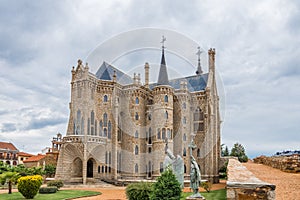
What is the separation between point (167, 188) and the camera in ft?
45.3

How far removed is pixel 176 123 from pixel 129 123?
6.87 m

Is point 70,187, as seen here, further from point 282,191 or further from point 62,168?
point 282,191

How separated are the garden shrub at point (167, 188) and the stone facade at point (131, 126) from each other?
21.3 m

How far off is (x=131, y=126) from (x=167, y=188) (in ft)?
85.8

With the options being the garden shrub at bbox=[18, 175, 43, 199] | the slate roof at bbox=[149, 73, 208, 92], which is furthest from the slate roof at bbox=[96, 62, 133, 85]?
the garden shrub at bbox=[18, 175, 43, 199]

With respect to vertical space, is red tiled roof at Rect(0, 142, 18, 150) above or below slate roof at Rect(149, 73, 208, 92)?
below

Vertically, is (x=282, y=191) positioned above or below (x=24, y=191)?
above

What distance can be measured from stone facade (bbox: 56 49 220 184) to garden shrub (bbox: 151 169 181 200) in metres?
21.3

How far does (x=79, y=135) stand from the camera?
34250 millimetres

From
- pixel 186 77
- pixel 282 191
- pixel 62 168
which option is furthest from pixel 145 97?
pixel 282 191

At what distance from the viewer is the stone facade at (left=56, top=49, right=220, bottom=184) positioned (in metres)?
35.3

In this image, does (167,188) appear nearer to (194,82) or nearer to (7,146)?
(194,82)

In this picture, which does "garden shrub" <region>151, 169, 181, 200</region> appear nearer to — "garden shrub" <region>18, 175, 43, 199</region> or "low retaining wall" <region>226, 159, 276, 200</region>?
"low retaining wall" <region>226, 159, 276, 200</region>

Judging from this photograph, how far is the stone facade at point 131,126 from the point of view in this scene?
35344 millimetres
